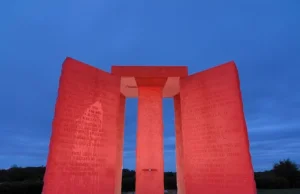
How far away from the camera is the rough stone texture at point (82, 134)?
5461 mm

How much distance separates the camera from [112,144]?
6.82 metres

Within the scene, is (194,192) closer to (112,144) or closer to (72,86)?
(112,144)

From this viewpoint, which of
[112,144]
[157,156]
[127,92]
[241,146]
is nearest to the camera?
[241,146]

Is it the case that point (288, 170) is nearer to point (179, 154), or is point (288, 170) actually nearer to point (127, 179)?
point (127, 179)

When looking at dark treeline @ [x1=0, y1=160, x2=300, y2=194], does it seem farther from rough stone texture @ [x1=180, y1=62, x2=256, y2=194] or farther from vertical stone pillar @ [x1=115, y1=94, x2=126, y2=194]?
rough stone texture @ [x1=180, y1=62, x2=256, y2=194]

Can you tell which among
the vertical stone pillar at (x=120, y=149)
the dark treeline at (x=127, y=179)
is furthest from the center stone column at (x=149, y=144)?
the dark treeline at (x=127, y=179)

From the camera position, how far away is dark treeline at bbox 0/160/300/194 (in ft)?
41.9

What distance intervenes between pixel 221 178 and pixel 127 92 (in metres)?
5.57

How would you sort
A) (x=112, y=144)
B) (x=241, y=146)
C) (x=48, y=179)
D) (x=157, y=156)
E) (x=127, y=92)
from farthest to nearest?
(x=127, y=92), (x=157, y=156), (x=112, y=144), (x=241, y=146), (x=48, y=179)

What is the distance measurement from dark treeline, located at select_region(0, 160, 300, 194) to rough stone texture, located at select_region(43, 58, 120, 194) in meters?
9.28

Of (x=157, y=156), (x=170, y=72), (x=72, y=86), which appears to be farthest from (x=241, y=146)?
(x=72, y=86)

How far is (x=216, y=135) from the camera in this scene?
6.41 m

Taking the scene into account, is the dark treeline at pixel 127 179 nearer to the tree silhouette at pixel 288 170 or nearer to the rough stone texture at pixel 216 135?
the tree silhouette at pixel 288 170

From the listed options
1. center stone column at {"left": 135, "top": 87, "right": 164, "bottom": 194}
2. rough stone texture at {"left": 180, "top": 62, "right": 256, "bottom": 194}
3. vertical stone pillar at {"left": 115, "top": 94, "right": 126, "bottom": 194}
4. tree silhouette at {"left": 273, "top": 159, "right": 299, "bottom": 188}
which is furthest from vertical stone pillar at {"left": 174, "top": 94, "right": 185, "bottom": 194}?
tree silhouette at {"left": 273, "top": 159, "right": 299, "bottom": 188}
